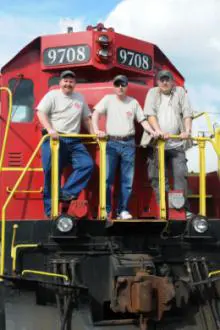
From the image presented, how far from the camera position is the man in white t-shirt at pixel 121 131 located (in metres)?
6.00

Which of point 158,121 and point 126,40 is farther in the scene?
point 126,40

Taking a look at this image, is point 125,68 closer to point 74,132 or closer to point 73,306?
point 74,132

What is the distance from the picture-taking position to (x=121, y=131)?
20.2ft

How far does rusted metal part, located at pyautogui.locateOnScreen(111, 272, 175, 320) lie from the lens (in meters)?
4.84

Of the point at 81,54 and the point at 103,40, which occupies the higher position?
the point at 103,40

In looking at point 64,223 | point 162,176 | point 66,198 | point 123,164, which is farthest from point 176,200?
point 64,223

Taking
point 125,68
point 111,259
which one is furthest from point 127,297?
point 125,68

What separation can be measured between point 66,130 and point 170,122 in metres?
1.34

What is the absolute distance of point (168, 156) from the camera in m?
6.25

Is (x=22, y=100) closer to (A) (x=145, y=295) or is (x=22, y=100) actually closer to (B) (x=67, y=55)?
(B) (x=67, y=55)

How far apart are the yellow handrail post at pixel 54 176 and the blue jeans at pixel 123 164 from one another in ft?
2.43

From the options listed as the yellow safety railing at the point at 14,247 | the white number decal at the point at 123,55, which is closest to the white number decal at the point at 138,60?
the white number decal at the point at 123,55

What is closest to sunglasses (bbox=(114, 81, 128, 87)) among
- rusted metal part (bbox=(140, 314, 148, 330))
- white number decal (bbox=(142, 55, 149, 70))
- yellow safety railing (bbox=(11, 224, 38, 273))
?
white number decal (bbox=(142, 55, 149, 70))

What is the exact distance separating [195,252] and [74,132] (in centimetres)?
205
